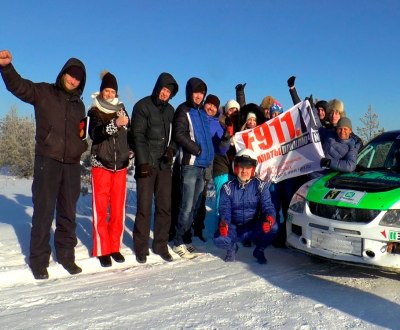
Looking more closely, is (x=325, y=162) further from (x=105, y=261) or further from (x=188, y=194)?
(x=105, y=261)

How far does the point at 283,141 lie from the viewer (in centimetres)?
635

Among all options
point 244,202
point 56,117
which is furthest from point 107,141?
point 244,202

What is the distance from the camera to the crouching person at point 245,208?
5.39 meters

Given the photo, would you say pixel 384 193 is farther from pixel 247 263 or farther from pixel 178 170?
pixel 178 170

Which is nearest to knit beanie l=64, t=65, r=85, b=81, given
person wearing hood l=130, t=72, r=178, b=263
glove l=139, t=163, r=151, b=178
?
person wearing hood l=130, t=72, r=178, b=263

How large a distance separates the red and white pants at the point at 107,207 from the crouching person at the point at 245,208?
126 cm

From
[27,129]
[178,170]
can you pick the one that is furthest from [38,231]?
[27,129]

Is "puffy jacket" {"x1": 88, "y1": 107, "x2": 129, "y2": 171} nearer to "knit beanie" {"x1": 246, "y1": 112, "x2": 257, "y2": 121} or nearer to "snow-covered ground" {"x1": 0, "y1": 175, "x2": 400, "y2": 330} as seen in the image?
"snow-covered ground" {"x1": 0, "y1": 175, "x2": 400, "y2": 330}

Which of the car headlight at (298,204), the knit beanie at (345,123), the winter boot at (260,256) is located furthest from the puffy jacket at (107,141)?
the knit beanie at (345,123)

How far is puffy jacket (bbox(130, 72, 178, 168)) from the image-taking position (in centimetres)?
516

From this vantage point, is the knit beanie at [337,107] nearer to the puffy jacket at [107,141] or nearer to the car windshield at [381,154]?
the car windshield at [381,154]

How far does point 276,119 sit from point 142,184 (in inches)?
92.1

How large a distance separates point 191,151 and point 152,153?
1.77 ft

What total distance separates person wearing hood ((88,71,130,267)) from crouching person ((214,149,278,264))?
4.25 ft
